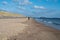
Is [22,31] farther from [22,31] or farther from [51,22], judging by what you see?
[51,22]

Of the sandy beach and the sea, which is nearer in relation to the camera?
the sandy beach

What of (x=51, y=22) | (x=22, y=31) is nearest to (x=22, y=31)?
(x=22, y=31)

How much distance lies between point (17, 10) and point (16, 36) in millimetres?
414

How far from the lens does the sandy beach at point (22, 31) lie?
1.96m

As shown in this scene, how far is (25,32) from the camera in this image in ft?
6.68

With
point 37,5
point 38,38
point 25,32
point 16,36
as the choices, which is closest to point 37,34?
point 38,38

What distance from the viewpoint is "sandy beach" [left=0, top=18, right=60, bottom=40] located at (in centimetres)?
196

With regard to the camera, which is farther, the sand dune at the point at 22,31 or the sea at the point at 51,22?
the sea at the point at 51,22

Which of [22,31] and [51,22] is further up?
[51,22]

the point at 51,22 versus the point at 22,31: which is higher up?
the point at 51,22

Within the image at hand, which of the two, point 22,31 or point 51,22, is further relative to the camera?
point 51,22

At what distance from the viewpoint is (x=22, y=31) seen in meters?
2.05

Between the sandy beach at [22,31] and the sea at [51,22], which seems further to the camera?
the sea at [51,22]

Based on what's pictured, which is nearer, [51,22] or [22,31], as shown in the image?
[22,31]
